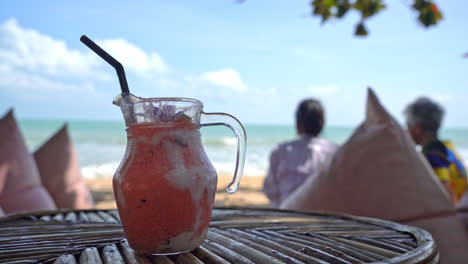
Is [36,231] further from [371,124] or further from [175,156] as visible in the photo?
[371,124]

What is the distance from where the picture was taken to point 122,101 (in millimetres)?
678

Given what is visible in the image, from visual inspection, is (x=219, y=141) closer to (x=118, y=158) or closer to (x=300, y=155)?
(x=118, y=158)

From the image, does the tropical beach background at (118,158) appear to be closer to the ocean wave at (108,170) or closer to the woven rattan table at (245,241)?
the ocean wave at (108,170)

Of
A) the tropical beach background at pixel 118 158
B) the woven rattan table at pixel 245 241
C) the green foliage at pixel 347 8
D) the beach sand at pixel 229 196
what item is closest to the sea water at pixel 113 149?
the tropical beach background at pixel 118 158

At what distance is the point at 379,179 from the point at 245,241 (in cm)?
72

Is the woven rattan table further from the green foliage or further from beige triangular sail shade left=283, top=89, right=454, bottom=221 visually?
the green foliage

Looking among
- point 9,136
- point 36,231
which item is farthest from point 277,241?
point 9,136

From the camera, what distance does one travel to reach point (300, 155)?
7.83ft

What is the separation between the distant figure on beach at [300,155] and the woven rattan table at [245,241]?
1284mm

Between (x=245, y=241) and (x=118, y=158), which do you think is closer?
(x=245, y=241)

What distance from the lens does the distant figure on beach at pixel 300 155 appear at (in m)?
2.33

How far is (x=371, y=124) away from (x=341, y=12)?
4.96 feet

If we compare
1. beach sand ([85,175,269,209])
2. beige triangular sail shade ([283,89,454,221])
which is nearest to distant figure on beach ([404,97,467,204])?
beige triangular sail shade ([283,89,454,221])

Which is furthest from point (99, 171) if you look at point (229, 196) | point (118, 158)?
point (229, 196)
